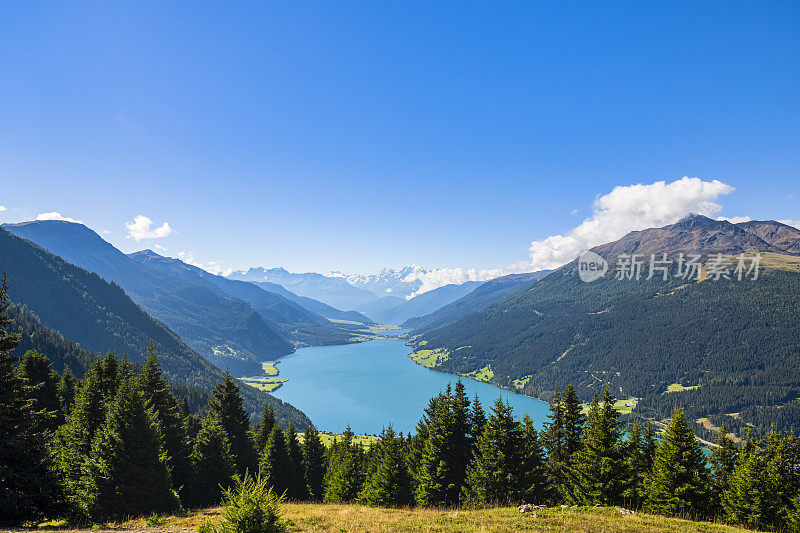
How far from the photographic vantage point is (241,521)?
1205 centimetres

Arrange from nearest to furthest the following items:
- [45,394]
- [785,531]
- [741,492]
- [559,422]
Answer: [785,531] < [741,492] < [559,422] < [45,394]

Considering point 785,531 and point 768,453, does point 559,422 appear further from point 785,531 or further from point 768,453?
point 768,453

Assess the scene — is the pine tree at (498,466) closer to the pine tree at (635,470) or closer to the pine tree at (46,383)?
the pine tree at (635,470)

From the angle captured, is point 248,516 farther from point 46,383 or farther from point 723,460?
point 723,460

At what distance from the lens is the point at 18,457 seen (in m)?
18.1

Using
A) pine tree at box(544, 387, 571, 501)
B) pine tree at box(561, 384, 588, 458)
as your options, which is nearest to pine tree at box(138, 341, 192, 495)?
pine tree at box(544, 387, 571, 501)

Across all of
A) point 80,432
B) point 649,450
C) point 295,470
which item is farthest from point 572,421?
point 80,432

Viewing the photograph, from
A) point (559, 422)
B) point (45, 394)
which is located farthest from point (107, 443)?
point (559, 422)

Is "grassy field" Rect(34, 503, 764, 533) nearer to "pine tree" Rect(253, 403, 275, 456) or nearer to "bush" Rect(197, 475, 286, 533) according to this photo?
"bush" Rect(197, 475, 286, 533)

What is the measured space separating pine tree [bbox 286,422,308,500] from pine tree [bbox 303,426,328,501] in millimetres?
1976

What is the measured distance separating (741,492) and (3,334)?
2274 inches

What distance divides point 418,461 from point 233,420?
2258cm

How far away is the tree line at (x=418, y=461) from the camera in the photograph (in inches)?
757

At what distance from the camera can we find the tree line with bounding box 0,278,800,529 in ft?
63.1
